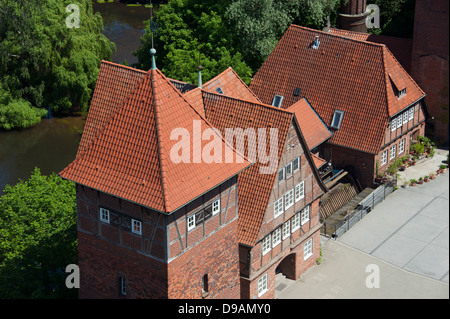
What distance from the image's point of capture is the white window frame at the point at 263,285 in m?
43.8

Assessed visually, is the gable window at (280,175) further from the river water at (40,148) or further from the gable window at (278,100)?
the river water at (40,148)

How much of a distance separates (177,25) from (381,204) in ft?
69.7

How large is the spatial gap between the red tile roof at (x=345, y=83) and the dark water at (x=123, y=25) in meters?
31.6

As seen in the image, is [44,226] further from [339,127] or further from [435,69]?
[435,69]

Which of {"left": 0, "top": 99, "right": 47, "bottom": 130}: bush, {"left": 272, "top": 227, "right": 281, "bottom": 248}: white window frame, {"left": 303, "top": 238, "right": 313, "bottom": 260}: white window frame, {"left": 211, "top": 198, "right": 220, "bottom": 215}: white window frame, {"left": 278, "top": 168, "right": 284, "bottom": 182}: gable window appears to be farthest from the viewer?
{"left": 0, "top": 99, "right": 47, "bottom": 130}: bush

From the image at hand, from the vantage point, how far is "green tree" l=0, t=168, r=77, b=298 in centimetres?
4409

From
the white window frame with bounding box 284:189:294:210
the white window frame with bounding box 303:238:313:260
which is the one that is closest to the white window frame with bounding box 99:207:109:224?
the white window frame with bounding box 284:189:294:210

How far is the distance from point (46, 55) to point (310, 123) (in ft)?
90.0

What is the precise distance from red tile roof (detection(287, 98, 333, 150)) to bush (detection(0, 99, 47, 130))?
2743cm

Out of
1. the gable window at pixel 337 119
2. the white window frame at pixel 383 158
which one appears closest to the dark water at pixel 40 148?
the gable window at pixel 337 119

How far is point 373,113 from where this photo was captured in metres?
55.1

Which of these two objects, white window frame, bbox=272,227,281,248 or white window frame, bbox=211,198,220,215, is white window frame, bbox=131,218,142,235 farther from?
white window frame, bbox=272,227,281,248

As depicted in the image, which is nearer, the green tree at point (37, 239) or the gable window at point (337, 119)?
Result: the green tree at point (37, 239)

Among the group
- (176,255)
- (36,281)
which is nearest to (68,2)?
(36,281)
